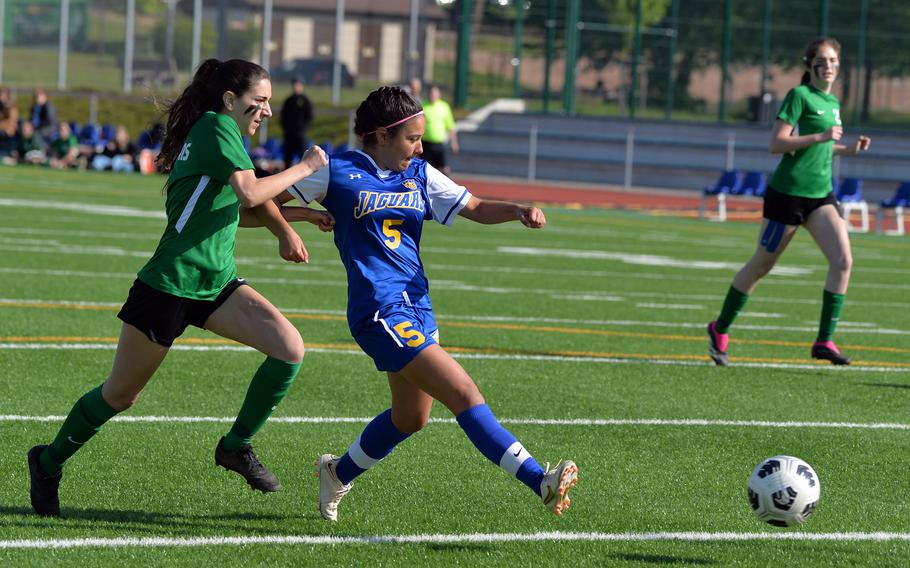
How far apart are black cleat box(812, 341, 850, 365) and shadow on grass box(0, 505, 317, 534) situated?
18.3 feet

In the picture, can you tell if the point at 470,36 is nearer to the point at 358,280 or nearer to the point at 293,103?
the point at 293,103

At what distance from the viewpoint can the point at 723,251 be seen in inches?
837

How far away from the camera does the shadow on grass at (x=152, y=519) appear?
5.56 meters

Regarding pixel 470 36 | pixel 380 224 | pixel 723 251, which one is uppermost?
pixel 470 36

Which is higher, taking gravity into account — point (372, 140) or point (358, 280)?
point (372, 140)

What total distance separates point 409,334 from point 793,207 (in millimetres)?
5521

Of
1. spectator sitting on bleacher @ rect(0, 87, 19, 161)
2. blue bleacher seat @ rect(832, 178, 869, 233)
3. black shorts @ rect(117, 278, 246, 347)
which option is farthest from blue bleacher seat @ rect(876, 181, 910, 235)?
black shorts @ rect(117, 278, 246, 347)

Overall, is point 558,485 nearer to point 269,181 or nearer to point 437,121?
point 269,181

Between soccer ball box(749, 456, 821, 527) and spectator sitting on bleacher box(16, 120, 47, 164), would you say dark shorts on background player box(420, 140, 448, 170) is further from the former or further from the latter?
soccer ball box(749, 456, 821, 527)

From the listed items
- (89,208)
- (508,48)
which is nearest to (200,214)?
(89,208)

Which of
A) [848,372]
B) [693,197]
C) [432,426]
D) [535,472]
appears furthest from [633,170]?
[535,472]

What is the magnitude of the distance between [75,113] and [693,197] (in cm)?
2032

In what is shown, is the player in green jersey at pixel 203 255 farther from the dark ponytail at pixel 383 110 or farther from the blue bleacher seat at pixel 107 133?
the blue bleacher seat at pixel 107 133

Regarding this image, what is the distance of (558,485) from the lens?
5.04 meters
